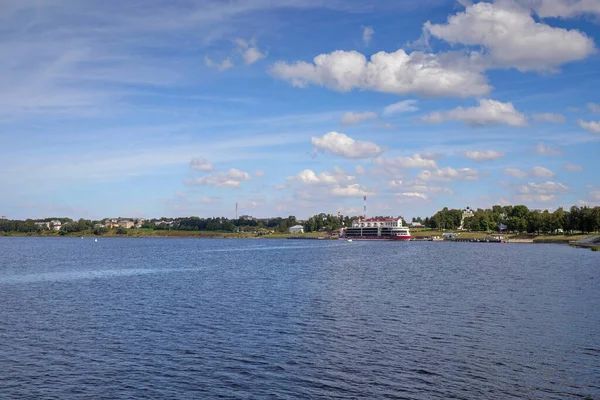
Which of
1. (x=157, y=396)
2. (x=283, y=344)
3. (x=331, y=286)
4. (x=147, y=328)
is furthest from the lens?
(x=331, y=286)

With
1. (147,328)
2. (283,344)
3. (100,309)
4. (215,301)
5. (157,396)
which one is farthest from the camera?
(215,301)

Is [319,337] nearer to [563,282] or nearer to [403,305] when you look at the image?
[403,305]

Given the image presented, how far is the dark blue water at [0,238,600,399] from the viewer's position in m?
35.3

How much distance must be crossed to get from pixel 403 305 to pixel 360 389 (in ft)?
114

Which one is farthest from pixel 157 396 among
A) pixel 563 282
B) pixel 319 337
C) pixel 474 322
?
pixel 563 282

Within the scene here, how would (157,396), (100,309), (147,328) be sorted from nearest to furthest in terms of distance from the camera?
(157,396), (147,328), (100,309)

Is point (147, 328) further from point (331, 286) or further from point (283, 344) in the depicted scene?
point (331, 286)

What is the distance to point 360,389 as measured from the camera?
114 ft

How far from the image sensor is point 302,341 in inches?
1887

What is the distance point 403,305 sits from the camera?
224 ft

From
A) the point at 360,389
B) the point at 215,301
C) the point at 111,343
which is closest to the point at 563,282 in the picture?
A: the point at 215,301

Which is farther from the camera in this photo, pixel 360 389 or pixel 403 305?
pixel 403 305

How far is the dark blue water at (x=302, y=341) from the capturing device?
35.3 m

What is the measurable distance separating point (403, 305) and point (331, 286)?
22.6 m
